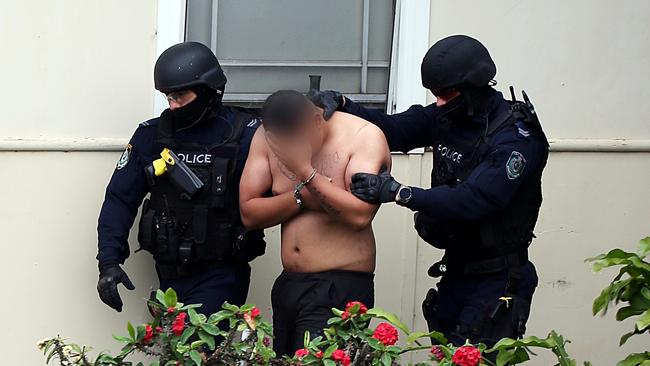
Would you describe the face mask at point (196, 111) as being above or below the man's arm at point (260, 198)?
above

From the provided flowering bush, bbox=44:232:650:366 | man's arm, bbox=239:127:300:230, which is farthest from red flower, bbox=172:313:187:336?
man's arm, bbox=239:127:300:230

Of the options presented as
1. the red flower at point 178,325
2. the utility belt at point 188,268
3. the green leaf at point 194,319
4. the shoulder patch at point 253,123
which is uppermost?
the shoulder patch at point 253,123

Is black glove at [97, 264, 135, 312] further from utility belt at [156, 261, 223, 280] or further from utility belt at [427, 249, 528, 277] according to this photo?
utility belt at [427, 249, 528, 277]

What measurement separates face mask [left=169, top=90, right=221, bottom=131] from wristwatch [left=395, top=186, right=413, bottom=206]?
0.98m

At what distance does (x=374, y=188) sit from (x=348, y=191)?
131 mm

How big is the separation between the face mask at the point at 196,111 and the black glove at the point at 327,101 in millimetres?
475

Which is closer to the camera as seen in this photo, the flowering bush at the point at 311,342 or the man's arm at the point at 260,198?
the flowering bush at the point at 311,342

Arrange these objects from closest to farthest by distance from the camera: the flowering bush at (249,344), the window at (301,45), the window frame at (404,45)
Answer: the flowering bush at (249,344) < the window frame at (404,45) < the window at (301,45)

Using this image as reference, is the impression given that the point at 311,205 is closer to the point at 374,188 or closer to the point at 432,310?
the point at 374,188

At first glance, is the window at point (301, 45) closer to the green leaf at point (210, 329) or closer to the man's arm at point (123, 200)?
the man's arm at point (123, 200)

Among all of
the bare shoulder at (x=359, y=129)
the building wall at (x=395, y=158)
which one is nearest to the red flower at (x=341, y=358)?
the bare shoulder at (x=359, y=129)

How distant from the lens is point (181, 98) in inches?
199

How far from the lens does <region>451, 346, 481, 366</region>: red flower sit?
345 centimetres

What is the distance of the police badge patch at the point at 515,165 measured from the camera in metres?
4.66
